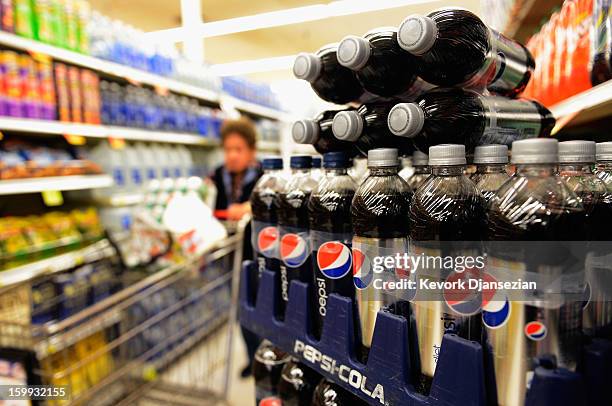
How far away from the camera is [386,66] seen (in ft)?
2.59

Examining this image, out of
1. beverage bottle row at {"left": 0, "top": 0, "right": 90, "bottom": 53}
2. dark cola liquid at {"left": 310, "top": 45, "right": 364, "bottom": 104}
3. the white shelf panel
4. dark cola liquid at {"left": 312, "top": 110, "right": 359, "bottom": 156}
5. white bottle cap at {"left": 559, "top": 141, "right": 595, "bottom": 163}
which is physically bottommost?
the white shelf panel

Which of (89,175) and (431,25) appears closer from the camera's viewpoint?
(431,25)

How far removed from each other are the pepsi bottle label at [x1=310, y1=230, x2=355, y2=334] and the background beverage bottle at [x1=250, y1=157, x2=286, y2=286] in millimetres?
160

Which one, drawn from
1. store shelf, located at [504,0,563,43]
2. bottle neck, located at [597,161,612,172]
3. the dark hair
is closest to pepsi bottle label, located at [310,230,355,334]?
bottle neck, located at [597,161,612,172]

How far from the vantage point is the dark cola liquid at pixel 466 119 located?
29.3 inches

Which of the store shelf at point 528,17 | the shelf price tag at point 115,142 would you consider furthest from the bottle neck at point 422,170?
the shelf price tag at point 115,142

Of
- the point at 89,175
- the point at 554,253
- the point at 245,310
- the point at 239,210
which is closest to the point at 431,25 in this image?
the point at 554,253

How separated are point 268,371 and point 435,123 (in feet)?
2.43

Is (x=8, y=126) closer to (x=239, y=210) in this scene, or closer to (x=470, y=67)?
(x=239, y=210)

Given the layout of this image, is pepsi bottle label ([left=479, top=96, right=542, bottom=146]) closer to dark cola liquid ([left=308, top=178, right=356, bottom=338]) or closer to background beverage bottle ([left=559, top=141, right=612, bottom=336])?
background beverage bottle ([left=559, top=141, right=612, bottom=336])

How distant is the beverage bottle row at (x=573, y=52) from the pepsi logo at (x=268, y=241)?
2.70 feet

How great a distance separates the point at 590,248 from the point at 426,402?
0.34 m

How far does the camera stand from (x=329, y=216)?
876 mm

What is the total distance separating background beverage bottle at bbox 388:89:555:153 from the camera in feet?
2.37
